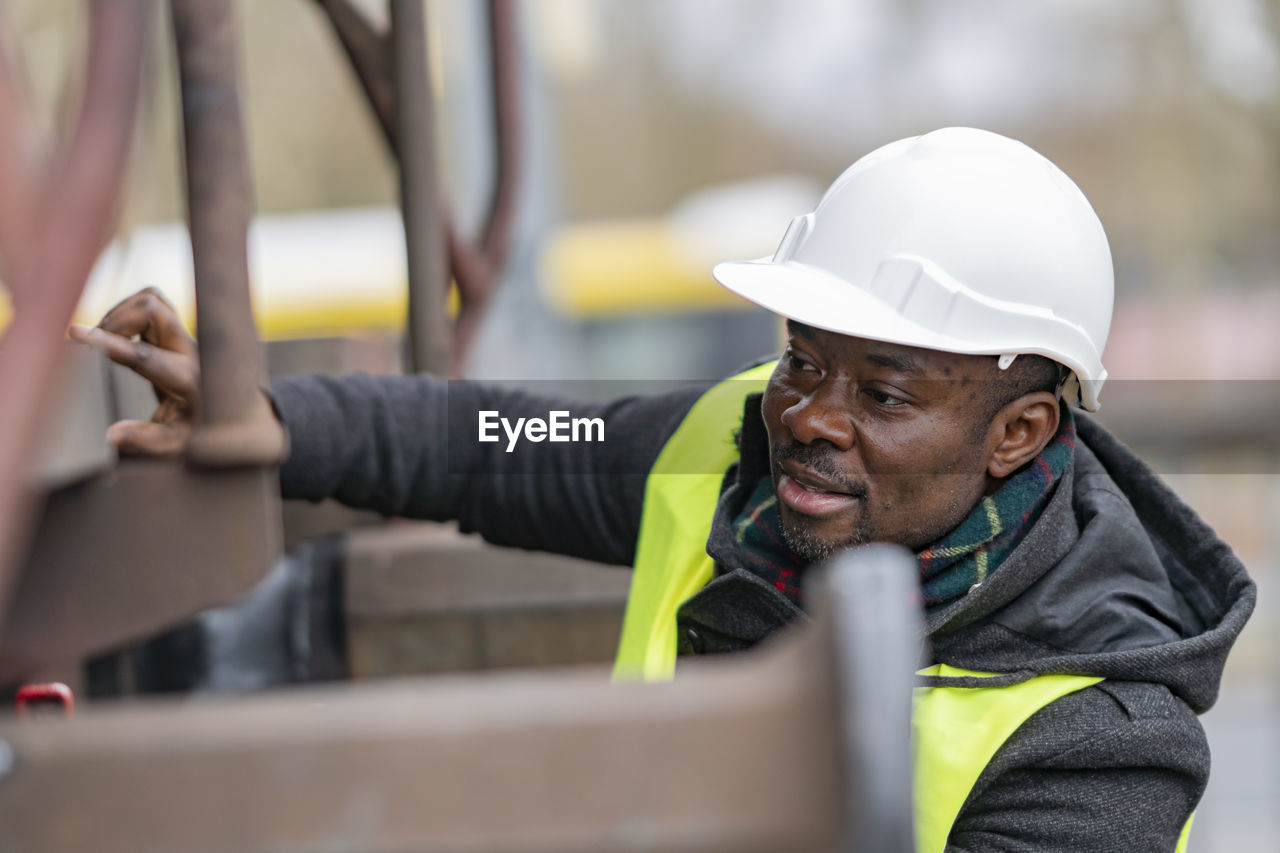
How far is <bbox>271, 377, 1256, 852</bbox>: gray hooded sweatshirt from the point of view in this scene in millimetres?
1797

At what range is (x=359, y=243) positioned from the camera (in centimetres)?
1095

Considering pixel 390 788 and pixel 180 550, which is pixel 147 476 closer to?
pixel 180 550

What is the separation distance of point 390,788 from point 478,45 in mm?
3948

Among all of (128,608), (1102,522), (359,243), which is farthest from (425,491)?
(359,243)

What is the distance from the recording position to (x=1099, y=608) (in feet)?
6.32

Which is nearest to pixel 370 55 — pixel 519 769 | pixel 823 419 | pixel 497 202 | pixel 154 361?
pixel 497 202

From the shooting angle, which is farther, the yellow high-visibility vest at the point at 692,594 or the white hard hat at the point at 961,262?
the white hard hat at the point at 961,262

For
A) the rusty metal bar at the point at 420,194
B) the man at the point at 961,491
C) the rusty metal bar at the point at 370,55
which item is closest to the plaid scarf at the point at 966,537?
the man at the point at 961,491

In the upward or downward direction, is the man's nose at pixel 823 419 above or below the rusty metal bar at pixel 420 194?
below

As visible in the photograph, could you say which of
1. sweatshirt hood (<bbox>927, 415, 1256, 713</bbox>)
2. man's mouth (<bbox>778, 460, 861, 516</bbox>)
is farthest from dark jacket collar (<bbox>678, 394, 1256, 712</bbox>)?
man's mouth (<bbox>778, 460, 861, 516</bbox>)

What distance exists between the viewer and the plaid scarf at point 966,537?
1.99 meters

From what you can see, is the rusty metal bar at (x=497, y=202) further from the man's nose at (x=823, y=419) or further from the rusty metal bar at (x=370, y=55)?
the man's nose at (x=823, y=419)

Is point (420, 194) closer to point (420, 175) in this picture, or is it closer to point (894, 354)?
point (420, 175)

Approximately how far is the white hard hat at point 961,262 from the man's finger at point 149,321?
856mm
